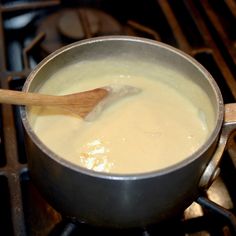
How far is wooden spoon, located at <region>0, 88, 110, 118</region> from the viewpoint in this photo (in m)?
0.61

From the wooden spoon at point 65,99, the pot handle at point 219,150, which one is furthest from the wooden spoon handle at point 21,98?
the pot handle at point 219,150

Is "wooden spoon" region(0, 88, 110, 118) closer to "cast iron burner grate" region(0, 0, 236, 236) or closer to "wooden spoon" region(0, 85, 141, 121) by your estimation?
"wooden spoon" region(0, 85, 141, 121)

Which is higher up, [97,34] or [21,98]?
[21,98]

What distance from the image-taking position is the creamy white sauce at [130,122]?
66 centimetres

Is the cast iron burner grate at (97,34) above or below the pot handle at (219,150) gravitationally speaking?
below

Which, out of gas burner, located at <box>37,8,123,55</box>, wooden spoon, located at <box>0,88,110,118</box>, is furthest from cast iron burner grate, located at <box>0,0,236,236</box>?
wooden spoon, located at <box>0,88,110,118</box>

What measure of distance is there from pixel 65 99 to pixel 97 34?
1.15ft

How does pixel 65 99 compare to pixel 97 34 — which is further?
pixel 97 34

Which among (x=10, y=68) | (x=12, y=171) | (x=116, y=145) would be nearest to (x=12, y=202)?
(x=12, y=171)

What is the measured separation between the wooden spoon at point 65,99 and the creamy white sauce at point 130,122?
0.09ft

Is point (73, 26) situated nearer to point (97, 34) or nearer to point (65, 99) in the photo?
point (97, 34)

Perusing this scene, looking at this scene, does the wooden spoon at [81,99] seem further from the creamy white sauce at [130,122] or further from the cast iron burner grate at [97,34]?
the cast iron burner grate at [97,34]

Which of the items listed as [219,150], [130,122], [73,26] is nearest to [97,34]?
[73,26]

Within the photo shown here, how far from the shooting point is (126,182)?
538mm
